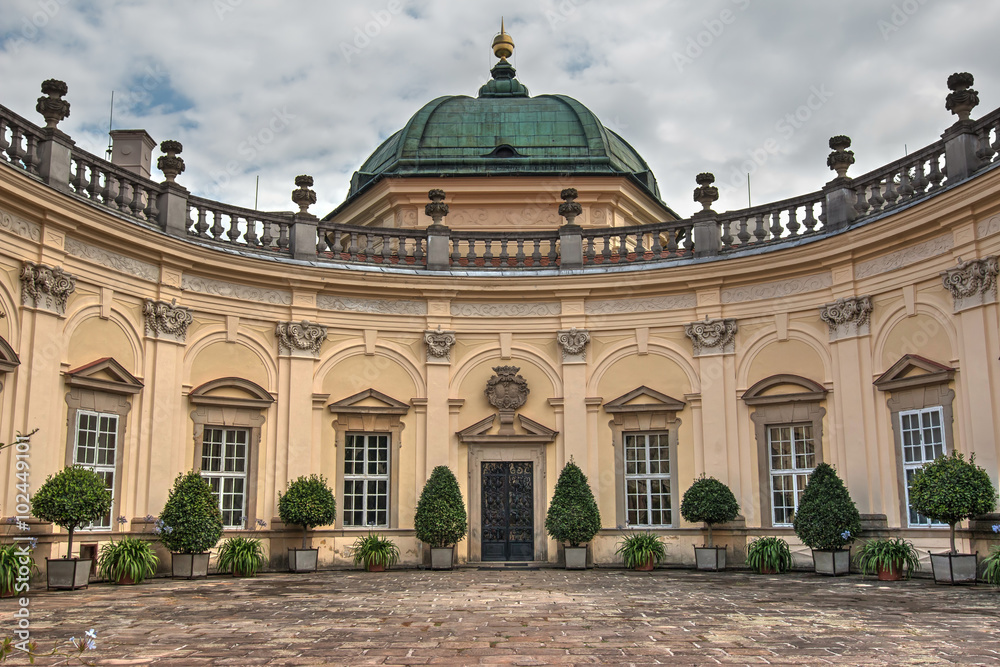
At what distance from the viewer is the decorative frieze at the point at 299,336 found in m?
18.7

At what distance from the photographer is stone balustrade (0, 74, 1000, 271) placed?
14828 mm

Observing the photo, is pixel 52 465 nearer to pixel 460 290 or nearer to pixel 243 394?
pixel 243 394

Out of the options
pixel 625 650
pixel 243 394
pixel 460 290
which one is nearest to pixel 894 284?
pixel 460 290

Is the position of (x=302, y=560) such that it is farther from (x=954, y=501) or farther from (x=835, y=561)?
(x=954, y=501)

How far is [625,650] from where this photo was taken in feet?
26.6

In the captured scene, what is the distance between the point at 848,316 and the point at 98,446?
13489mm

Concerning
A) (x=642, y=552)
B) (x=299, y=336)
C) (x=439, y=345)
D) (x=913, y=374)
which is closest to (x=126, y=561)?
(x=299, y=336)

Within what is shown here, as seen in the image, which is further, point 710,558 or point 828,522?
point 710,558

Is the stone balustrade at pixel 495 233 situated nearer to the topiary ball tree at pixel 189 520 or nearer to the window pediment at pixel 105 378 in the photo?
the window pediment at pixel 105 378

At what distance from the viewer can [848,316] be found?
17078mm

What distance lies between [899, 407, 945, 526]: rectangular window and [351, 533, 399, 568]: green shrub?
9.53 meters

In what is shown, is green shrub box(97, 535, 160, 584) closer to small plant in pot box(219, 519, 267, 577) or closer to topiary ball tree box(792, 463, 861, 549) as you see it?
small plant in pot box(219, 519, 267, 577)

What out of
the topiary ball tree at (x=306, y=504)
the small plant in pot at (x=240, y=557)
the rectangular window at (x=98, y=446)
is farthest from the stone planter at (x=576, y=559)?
the rectangular window at (x=98, y=446)

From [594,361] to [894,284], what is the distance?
6084 millimetres
